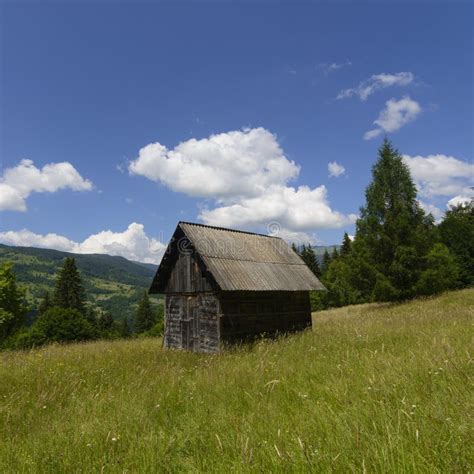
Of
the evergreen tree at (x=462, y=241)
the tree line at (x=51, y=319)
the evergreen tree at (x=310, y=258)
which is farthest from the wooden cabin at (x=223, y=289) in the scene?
the evergreen tree at (x=310, y=258)

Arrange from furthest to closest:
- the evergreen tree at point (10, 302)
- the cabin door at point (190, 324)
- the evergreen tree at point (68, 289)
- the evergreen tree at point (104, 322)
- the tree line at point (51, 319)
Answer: the evergreen tree at point (104, 322) < the evergreen tree at point (68, 289) < the evergreen tree at point (10, 302) < the tree line at point (51, 319) < the cabin door at point (190, 324)

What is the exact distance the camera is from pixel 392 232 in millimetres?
25922

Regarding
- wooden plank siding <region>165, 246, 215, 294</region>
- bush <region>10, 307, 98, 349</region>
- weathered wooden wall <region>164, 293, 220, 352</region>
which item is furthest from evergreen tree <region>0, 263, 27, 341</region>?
wooden plank siding <region>165, 246, 215, 294</region>

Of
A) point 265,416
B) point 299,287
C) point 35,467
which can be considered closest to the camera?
point 35,467

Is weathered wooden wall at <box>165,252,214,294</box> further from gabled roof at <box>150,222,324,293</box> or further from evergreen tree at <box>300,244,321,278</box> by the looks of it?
evergreen tree at <box>300,244,321,278</box>

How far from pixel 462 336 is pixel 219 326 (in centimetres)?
875

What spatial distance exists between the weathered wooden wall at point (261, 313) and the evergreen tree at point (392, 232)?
10529mm

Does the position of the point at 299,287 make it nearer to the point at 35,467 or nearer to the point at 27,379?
the point at 27,379

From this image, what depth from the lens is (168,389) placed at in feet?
20.1

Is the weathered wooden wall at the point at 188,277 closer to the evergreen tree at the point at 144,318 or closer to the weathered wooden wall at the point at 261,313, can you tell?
the weathered wooden wall at the point at 261,313

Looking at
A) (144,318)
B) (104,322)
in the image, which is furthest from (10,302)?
(144,318)

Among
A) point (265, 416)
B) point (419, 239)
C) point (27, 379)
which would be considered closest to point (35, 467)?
point (265, 416)

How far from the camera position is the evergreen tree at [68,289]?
56156 millimetres

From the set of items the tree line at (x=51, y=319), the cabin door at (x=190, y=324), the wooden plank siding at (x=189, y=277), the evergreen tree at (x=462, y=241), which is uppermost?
the evergreen tree at (x=462, y=241)
